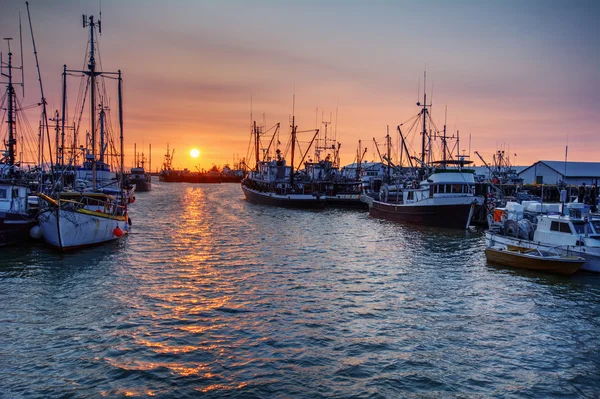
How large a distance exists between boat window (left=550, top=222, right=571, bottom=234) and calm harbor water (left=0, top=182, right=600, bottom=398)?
3.05 metres

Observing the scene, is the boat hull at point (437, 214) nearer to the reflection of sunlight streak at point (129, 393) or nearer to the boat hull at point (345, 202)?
the boat hull at point (345, 202)

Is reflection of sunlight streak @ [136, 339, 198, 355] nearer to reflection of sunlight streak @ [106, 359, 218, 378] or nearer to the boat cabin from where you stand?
reflection of sunlight streak @ [106, 359, 218, 378]

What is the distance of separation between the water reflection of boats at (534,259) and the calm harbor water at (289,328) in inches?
28.0

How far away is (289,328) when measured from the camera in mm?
16141

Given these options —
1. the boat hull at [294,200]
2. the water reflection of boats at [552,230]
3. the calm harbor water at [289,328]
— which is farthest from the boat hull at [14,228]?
the boat hull at [294,200]

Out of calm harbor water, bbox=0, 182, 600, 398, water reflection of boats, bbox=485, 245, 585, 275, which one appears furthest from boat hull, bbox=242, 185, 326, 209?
water reflection of boats, bbox=485, 245, 585, 275

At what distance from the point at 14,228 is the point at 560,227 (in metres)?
37.0

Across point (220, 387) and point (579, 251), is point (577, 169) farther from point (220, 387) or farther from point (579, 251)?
point (220, 387)

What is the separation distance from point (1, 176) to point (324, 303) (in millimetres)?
30906

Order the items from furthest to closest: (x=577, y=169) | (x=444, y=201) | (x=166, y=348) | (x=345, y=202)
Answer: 1. (x=577, y=169)
2. (x=345, y=202)
3. (x=444, y=201)
4. (x=166, y=348)

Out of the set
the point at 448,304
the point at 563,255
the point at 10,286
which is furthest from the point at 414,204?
the point at 10,286

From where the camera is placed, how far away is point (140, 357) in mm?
13469

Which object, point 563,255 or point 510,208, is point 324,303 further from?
point 510,208

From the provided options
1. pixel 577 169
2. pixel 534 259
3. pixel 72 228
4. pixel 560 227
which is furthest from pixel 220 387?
pixel 577 169
